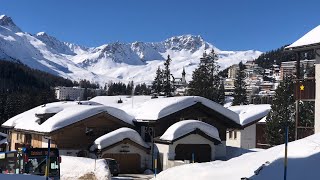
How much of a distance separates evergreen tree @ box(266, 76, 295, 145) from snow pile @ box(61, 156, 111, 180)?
2486 centimetres

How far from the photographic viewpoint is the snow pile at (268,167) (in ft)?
56.3

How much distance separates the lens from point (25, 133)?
49781mm

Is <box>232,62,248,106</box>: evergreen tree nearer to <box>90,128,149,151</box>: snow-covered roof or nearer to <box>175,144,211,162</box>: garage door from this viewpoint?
<box>175,144,211,162</box>: garage door

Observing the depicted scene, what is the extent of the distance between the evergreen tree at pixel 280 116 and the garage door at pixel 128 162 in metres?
16.5

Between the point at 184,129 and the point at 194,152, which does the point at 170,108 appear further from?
the point at 194,152

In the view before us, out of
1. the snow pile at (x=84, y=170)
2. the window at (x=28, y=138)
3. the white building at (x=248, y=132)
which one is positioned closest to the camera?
the snow pile at (x=84, y=170)

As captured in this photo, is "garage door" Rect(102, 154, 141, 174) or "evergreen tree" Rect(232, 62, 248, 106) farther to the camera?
"evergreen tree" Rect(232, 62, 248, 106)

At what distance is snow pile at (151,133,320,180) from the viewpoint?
17172 millimetres

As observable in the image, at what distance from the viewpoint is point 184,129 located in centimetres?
4069

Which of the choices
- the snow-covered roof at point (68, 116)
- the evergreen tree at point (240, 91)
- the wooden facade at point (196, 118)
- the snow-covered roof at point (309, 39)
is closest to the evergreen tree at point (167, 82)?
the evergreen tree at point (240, 91)

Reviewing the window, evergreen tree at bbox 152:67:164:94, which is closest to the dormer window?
the window

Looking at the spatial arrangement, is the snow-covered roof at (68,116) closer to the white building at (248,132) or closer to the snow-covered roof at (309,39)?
the snow-covered roof at (309,39)

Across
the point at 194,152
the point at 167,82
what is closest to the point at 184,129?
the point at 194,152

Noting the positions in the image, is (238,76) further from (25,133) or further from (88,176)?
(88,176)
